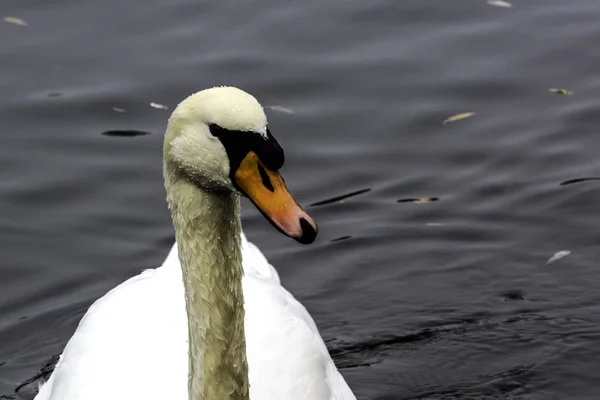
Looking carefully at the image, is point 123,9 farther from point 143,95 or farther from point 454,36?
point 454,36

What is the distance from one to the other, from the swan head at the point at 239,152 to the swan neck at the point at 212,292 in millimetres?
220

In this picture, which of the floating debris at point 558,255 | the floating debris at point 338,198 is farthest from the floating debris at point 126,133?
the floating debris at point 558,255

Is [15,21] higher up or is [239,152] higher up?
[239,152]

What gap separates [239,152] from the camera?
429 centimetres

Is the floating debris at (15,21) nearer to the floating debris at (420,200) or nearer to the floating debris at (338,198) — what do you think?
the floating debris at (338,198)

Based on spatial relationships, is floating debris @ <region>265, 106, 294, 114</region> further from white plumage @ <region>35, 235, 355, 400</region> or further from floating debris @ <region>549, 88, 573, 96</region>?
white plumage @ <region>35, 235, 355, 400</region>

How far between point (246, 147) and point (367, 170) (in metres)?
5.37

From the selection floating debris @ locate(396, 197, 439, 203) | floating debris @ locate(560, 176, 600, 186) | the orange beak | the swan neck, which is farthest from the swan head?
floating debris @ locate(560, 176, 600, 186)

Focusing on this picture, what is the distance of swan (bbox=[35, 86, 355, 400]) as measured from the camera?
4289 mm

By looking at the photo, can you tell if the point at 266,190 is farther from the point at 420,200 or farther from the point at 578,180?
the point at 578,180

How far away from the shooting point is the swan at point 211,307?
169 inches

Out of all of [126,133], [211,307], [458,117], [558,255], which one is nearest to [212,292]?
[211,307]

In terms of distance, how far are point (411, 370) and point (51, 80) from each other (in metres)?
5.00

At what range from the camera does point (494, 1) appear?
12461mm
